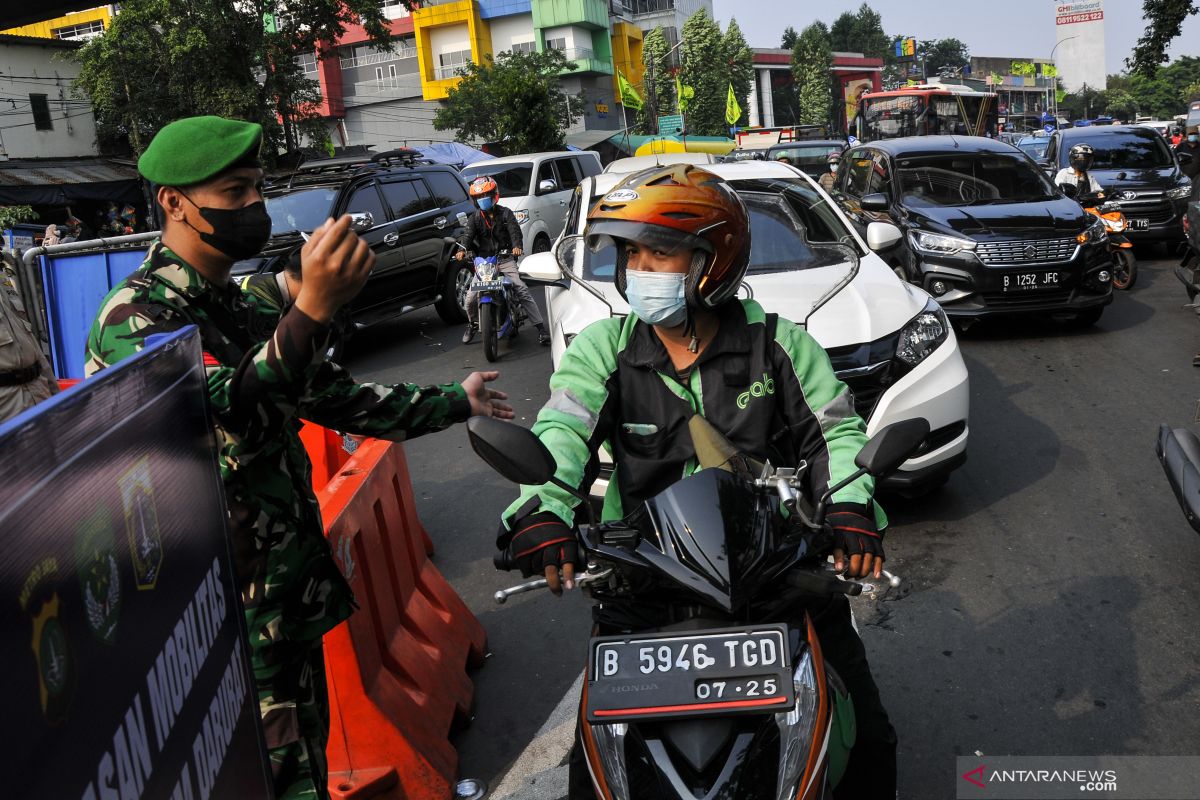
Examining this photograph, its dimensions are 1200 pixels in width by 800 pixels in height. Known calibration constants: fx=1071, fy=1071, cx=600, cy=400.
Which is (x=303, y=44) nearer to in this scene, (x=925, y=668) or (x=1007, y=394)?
(x=1007, y=394)

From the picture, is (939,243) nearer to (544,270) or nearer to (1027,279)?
(1027,279)

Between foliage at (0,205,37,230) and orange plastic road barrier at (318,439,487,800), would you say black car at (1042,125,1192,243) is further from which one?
foliage at (0,205,37,230)

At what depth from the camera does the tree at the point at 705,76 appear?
71.0 meters

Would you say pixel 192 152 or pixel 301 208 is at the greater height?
pixel 192 152

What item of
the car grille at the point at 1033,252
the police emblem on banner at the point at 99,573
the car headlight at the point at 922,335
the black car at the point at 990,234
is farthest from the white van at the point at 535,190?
the police emblem on banner at the point at 99,573

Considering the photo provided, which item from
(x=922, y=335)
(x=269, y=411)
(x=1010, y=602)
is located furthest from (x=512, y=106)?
(x=269, y=411)

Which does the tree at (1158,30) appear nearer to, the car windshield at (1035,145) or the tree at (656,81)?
the car windshield at (1035,145)

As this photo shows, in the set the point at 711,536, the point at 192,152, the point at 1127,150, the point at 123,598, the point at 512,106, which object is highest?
the point at 512,106

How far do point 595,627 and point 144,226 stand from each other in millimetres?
30892

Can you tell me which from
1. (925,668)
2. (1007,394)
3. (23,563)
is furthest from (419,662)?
(1007,394)

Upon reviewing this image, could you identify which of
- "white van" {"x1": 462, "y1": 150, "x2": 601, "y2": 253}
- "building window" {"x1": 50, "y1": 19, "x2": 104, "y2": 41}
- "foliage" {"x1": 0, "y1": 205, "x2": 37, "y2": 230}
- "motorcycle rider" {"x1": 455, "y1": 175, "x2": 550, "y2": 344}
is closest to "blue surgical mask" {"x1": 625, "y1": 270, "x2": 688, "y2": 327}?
"motorcycle rider" {"x1": 455, "y1": 175, "x2": 550, "y2": 344}

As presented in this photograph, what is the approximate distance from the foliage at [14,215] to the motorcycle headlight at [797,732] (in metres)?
25.5

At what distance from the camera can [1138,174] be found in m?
14.6

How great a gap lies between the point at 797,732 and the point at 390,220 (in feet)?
36.8
